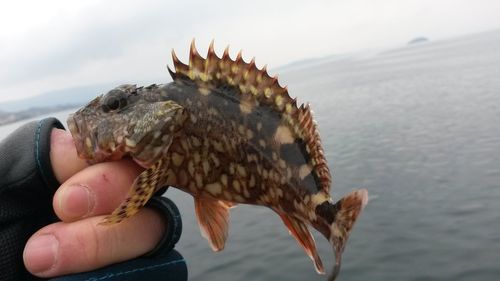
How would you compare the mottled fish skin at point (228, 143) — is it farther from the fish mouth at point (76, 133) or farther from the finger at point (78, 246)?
the finger at point (78, 246)

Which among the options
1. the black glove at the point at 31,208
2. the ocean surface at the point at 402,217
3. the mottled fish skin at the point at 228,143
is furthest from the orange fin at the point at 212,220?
the ocean surface at the point at 402,217

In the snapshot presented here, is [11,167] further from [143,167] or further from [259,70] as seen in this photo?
[259,70]

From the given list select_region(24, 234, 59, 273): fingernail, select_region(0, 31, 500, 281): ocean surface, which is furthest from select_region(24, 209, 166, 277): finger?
select_region(0, 31, 500, 281): ocean surface

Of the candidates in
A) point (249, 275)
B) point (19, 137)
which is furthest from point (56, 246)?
point (249, 275)

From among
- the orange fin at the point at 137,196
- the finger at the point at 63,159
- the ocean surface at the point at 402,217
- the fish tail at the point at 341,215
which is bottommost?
the ocean surface at the point at 402,217

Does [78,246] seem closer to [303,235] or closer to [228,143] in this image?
[228,143]

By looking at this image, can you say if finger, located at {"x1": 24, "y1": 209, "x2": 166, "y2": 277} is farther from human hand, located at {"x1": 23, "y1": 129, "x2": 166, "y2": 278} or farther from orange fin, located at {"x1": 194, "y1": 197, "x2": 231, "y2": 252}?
orange fin, located at {"x1": 194, "y1": 197, "x2": 231, "y2": 252}
